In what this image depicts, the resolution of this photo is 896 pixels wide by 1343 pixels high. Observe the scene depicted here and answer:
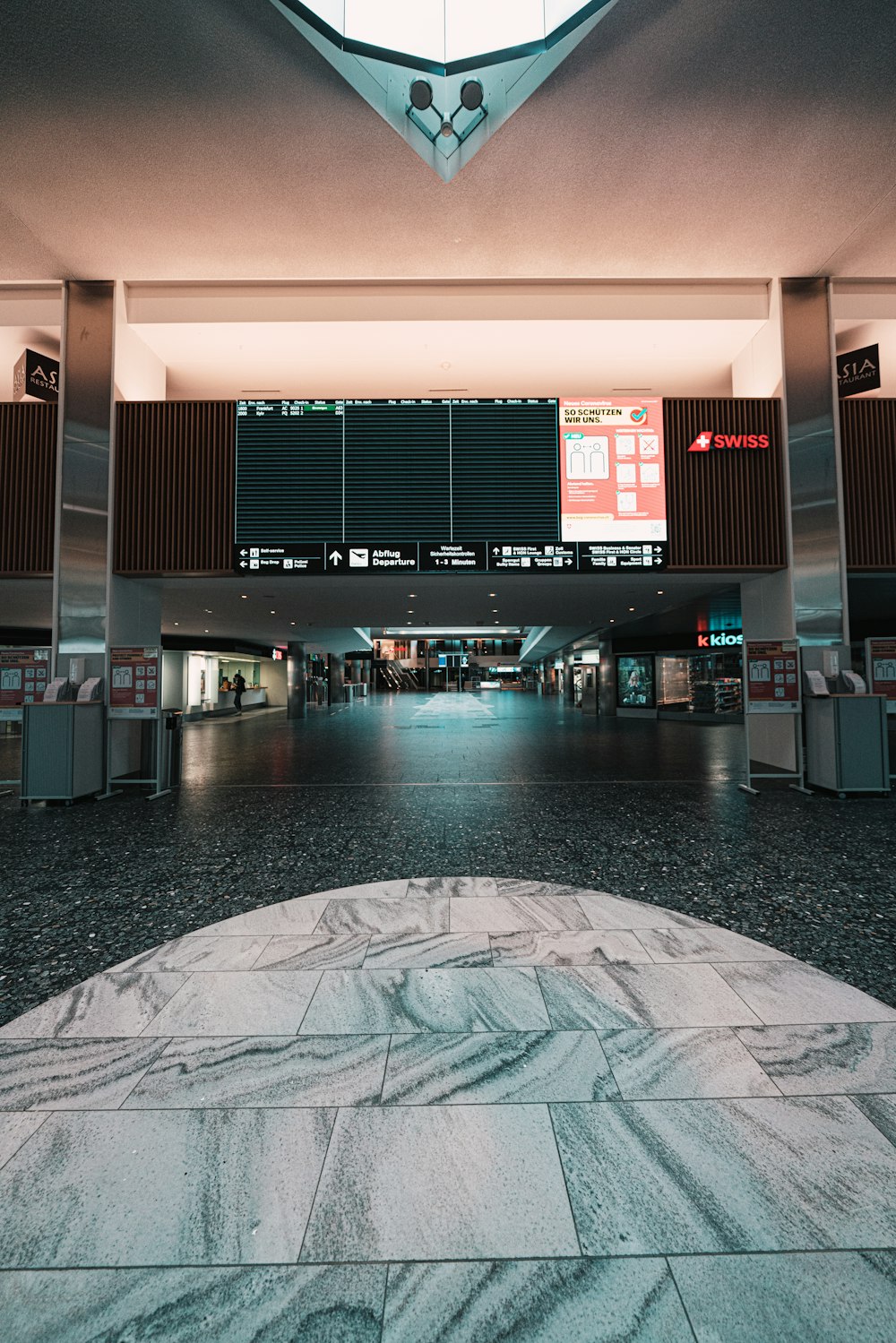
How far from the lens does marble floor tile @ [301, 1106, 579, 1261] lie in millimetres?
1404

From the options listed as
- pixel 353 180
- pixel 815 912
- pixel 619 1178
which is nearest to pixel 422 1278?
pixel 619 1178

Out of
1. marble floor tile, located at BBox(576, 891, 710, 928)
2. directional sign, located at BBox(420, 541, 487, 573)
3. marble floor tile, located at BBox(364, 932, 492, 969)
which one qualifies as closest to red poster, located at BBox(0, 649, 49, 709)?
directional sign, located at BBox(420, 541, 487, 573)

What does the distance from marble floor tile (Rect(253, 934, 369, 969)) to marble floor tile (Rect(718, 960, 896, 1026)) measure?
1.80 meters

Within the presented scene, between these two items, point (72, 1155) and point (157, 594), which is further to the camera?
point (157, 594)

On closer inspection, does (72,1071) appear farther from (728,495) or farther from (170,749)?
(728,495)

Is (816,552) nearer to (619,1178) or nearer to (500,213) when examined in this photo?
(500,213)

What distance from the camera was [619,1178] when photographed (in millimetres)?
1603

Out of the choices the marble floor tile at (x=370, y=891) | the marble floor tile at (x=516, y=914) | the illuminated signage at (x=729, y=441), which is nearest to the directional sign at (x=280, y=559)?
the marble floor tile at (x=370, y=891)

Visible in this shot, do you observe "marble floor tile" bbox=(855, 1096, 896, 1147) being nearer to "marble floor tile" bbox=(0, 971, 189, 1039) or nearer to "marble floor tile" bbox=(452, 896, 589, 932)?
"marble floor tile" bbox=(452, 896, 589, 932)

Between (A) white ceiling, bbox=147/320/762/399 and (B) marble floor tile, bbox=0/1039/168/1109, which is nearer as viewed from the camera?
(B) marble floor tile, bbox=0/1039/168/1109

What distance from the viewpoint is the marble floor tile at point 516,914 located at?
3.30 metres

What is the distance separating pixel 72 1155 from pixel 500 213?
8.76 metres

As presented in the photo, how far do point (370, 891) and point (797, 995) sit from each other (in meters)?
2.46

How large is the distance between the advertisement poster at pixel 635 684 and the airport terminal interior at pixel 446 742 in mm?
10316
